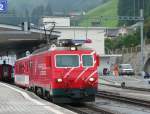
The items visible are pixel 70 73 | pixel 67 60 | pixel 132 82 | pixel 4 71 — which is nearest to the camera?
pixel 70 73

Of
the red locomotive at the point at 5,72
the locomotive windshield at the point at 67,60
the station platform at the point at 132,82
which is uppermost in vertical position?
the locomotive windshield at the point at 67,60

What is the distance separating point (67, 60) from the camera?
977 inches

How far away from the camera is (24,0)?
6344 inches

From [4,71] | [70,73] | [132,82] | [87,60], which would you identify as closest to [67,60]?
[70,73]

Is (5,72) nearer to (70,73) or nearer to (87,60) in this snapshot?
(87,60)

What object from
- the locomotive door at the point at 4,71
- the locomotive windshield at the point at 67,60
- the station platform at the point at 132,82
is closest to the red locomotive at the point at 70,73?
the locomotive windshield at the point at 67,60

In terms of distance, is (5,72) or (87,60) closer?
(87,60)

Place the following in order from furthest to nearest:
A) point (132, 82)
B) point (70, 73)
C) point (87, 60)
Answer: point (132, 82) → point (87, 60) → point (70, 73)

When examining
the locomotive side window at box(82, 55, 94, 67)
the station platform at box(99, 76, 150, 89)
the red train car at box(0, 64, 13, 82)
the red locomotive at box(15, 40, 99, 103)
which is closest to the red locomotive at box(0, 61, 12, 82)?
the red train car at box(0, 64, 13, 82)

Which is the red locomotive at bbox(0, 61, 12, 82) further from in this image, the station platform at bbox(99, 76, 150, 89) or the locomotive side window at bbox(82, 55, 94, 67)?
the locomotive side window at bbox(82, 55, 94, 67)

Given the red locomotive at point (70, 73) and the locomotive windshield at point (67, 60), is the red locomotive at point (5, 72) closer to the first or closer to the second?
the red locomotive at point (70, 73)

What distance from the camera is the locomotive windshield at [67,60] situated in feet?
80.7

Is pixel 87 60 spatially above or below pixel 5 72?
above

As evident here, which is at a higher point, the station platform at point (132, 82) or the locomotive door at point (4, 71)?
the locomotive door at point (4, 71)
